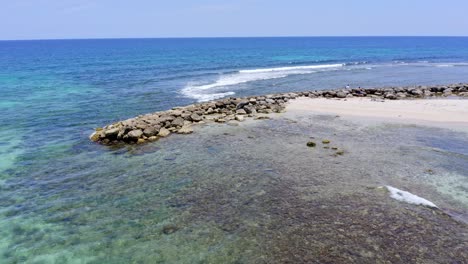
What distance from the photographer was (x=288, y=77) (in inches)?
1859

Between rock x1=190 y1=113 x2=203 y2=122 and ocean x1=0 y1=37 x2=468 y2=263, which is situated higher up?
rock x1=190 y1=113 x2=203 y2=122

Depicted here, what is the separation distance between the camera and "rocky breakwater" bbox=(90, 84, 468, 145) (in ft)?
64.2

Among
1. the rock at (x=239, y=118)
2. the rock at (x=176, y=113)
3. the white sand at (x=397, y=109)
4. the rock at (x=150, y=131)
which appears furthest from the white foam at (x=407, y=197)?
the rock at (x=176, y=113)

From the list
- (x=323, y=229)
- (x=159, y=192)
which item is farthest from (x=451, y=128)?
(x=159, y=192)

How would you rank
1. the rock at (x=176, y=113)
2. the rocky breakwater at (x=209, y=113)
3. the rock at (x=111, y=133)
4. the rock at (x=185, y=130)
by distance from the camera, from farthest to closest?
the rock at (x=176, y=113)
the rock at (x=185, y=130)
the rocky breakwater at (x=209, y=113)
the rock at (x=111, y=133)

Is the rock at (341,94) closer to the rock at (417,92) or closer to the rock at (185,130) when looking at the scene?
the rock at (417,92)

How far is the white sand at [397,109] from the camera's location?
22234mm

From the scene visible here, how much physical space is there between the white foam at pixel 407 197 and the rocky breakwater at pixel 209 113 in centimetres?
1175

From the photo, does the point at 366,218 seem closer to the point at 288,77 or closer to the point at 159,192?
the point at 159,192

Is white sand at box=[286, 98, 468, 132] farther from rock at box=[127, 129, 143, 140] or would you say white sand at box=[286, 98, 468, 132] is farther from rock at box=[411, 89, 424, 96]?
rock at box=[127, 129, 143, 140]

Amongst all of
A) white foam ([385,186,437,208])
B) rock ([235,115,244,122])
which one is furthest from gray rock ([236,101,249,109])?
white foam ([385,186,437,208])

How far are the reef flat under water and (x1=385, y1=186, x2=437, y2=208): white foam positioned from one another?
0.27 m

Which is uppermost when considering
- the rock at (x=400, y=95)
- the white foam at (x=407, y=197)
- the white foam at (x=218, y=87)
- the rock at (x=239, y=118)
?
the rock at (x=239, y=118)

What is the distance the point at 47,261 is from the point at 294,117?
58.1 feet
